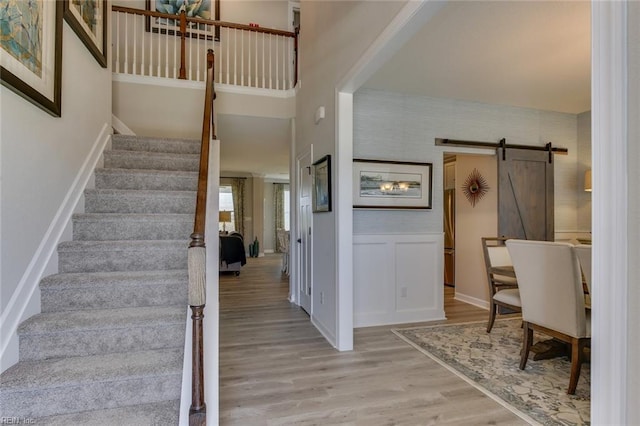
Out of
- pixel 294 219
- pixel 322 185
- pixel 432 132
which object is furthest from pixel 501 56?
pixel 294 219

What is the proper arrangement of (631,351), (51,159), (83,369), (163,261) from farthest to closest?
(163,261) < (51,159) < (83,369) < (631,351)

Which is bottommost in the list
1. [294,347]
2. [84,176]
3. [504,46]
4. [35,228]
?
[294,347]

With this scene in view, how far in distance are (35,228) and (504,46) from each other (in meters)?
3.69

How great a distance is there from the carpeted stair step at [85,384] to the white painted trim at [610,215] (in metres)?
1.75

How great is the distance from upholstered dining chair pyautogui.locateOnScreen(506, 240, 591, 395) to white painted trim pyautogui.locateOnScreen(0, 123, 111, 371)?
10.6 ft

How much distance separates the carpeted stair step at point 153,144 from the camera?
3432 millimetres

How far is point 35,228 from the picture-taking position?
2.00m

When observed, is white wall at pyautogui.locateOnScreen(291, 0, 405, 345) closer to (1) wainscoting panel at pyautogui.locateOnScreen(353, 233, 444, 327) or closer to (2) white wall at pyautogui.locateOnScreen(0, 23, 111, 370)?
(1) wainscoting panel at pyautogui.locateOnScreen(353, 233, 444, 327)

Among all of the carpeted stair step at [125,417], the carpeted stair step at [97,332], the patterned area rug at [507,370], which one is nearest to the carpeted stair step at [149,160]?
the carpeted stair step at [97,332]

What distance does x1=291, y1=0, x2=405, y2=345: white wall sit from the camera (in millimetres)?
2502

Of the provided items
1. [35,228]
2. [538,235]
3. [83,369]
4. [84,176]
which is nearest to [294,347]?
[83,369]

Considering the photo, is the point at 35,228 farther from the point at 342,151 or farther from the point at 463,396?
the point at 463,396

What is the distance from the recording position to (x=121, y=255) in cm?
236

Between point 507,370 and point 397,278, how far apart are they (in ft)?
4.66
